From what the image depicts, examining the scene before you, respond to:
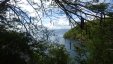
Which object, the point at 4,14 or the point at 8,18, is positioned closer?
the point at 4,14

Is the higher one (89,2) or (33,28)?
(89,2)

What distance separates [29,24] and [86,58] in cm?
2081

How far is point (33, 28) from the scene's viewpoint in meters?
6.55

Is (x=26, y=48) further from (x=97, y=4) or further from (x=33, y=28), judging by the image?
(x=97, y=4)

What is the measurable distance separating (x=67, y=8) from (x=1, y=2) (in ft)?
3.99

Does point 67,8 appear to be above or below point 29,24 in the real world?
above

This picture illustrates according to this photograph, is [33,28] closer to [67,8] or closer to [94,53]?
[67,8]

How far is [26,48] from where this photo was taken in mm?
7113

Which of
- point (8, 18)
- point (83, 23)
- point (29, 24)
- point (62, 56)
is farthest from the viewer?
point (62, 56)

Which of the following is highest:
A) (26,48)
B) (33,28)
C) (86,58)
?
(33,28)

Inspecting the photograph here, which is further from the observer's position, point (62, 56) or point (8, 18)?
point (62, 56)

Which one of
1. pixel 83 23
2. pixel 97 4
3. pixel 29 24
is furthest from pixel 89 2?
pixel 29 24

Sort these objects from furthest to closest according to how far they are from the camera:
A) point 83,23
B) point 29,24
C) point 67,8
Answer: point 29,24
point 67,8
point 83,23

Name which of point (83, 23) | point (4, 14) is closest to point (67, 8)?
point (83, 23)
